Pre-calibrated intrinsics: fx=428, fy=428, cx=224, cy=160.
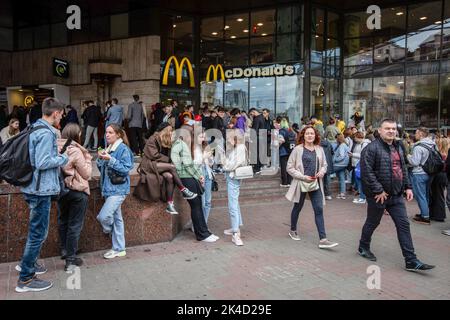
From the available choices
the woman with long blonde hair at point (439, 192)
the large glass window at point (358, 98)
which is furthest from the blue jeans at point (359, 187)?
the large glass window at point (358, 98)

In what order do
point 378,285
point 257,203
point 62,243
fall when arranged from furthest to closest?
1. point 257,203
2. point 62,243
3. point 378,285

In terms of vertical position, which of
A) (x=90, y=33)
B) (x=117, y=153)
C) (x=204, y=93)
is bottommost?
(x=117, y=153)

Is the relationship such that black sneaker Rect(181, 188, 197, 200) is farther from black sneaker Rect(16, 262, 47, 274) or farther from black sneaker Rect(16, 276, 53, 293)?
black sneaker Rect(16, 276, 53, 293)

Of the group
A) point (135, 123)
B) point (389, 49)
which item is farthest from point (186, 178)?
point (389, 49)

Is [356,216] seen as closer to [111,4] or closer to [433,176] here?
[433,176]

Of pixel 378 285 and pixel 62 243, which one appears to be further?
pixel 62 243

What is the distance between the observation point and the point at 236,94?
21.1 m

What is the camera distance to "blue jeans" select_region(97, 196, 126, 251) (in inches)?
228

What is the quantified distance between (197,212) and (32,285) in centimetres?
268

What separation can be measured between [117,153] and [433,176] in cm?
616

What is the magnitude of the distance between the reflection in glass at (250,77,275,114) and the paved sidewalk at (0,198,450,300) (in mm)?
13399

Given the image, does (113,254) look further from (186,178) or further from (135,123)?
(135,123)

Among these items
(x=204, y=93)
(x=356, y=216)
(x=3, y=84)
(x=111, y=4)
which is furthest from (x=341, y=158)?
(x=3, y=84)

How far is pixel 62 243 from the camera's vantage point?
5656mm
